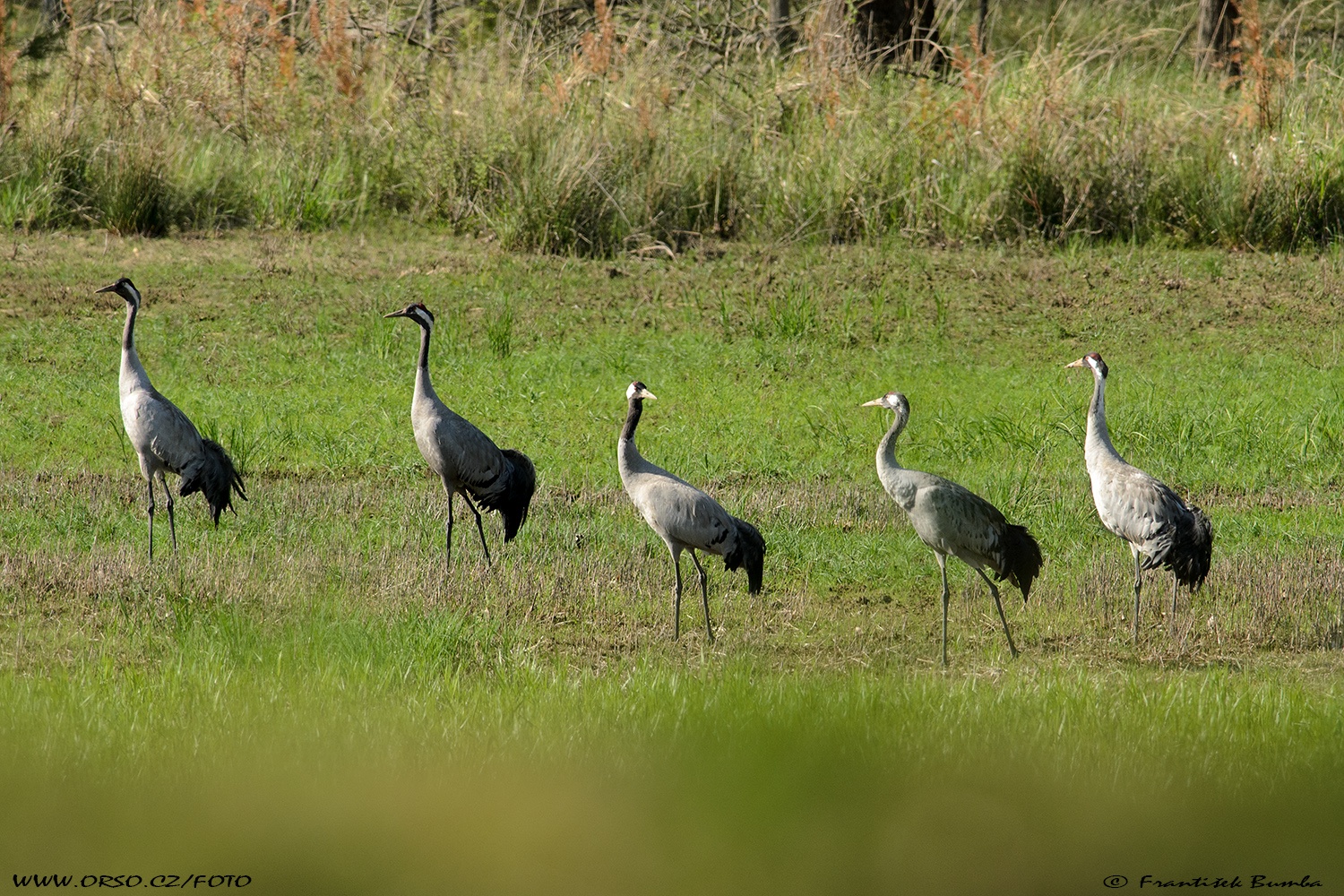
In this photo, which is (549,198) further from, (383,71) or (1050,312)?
(1050,312)

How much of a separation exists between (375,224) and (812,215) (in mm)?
3855

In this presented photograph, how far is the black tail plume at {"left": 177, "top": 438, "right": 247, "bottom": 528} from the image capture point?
8.12 metres

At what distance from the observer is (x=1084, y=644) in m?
6.95

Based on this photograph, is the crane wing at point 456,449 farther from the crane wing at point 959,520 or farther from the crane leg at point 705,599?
the crane wing at point 959,520

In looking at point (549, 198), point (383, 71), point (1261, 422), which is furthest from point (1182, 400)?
point (383, 71)

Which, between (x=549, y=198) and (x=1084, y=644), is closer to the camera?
(x=1084, y=644)

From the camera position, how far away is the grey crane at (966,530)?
689 centimetres

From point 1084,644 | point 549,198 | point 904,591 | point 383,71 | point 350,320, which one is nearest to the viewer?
point 1084,644

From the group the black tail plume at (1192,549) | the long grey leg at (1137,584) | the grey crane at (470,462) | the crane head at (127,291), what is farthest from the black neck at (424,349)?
the black tail plume at (1192,549)

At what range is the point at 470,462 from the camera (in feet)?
27.2

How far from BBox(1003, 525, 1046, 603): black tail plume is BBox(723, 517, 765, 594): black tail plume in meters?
1.06

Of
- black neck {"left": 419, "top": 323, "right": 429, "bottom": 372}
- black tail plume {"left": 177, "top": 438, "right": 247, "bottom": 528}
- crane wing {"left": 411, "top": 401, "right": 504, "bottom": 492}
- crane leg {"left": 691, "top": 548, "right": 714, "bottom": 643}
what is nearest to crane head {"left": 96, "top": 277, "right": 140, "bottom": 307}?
black tail plume {"left": 177, "top": 438, "right": 247, "bottom": 528}

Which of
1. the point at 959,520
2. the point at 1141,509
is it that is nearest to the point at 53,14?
the point at 959,520

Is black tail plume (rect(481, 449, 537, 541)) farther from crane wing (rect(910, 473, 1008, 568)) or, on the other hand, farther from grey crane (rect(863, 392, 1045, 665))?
crane wing (rect(910, 473, 1008, 568))
